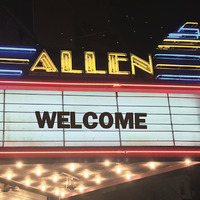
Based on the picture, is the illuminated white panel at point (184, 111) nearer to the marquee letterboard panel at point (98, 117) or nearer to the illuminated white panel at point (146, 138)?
the marquee letterboard panel at point (98, 117)

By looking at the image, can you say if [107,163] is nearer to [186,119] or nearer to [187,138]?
[187,138]

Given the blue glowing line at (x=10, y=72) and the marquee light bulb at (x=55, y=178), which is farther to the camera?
the marquee light bulb at (x=55, y=178)

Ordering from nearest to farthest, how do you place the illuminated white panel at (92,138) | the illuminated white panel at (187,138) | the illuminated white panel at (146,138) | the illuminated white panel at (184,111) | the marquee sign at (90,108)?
the marquee sign at (90,108) → the illuminated white panel at (92,138) → the illuminated white panel at (146,138) → the illuminated white panel at (187,138) → the illuminated white panel at (184,111)

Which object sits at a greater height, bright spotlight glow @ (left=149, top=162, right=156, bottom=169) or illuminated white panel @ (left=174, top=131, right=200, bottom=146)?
illuminated white panel @ (left=174, top=131, right=200, bottom=146)

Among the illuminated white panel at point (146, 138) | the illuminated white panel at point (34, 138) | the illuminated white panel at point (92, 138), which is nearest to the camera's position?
the illuminated white panel at point (34, 138)

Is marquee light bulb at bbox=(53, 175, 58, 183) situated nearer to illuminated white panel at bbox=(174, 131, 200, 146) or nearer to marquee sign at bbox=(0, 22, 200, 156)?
marquee sign at bbox=(0, 22, 200, 156)

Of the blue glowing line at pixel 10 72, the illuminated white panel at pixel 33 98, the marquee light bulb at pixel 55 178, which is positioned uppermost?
the blue glowing line at pixel 10 72

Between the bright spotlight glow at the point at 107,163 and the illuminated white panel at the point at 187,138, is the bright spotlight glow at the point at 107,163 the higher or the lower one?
the lower one

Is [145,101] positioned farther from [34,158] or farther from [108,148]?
[34,158]

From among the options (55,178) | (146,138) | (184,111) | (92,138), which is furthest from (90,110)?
(55,178)

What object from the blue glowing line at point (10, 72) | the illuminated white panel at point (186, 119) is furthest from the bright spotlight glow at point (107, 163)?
the blue glowing line at point (10, 72)

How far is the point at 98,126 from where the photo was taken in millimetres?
12227

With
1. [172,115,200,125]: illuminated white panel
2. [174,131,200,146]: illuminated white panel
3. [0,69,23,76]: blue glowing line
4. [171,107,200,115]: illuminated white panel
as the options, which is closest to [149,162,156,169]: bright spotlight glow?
[174,131,200,146]: illuminated white panel

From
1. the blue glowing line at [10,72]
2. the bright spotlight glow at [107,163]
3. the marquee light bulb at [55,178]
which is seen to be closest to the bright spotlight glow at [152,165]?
the bright spotlight glow at [107,163]
